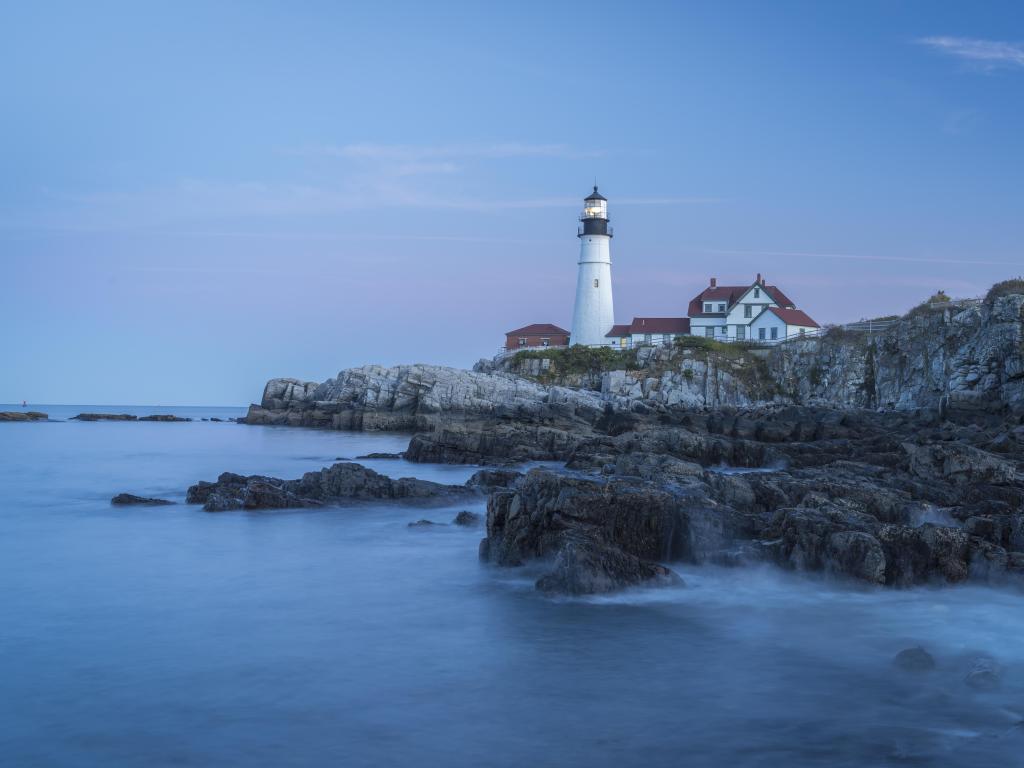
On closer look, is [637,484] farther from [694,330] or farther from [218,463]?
[694,330]

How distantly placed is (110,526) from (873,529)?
1230 cm

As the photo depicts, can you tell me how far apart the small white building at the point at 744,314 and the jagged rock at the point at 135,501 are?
4241 centimetres

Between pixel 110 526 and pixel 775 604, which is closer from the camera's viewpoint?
pixel 775 604

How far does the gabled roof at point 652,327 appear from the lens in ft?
187

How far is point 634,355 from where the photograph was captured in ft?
175

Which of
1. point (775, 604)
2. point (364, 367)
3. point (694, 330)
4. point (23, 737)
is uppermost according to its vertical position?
point (694, 330)

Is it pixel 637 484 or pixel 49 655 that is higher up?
pixel 637 484

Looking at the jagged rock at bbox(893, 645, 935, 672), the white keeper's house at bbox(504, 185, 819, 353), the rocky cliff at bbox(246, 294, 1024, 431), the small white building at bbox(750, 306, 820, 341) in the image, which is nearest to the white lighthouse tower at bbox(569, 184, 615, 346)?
the white keeper's house at bbox(504, 185, 819, 353)

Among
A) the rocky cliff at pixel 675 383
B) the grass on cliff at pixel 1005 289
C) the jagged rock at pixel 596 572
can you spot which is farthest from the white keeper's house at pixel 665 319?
the jagged rock at pixel 596 572

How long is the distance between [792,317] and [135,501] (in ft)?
146

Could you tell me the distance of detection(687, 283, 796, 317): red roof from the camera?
55.4 metres

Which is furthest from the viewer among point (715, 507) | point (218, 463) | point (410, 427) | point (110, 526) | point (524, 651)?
point (410, 427)

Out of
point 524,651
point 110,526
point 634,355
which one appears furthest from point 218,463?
point 634,355

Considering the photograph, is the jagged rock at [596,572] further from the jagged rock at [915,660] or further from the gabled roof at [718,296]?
the gabled roof at [718,296]
